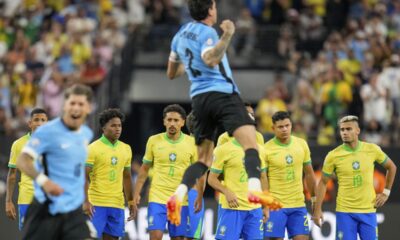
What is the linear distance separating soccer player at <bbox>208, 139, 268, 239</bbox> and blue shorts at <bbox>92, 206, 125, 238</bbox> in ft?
5.10

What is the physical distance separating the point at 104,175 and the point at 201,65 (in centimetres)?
457

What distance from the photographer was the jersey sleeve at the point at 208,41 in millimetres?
12461

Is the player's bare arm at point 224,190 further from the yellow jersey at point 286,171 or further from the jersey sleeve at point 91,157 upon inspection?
the jersey sleeve at point 91,157

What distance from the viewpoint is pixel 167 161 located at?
1709 cm

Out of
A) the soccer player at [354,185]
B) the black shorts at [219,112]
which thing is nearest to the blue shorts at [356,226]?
the soccer player at [354,185]

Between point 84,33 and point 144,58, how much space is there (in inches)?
82.0

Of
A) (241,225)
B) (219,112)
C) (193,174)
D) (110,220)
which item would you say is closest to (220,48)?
(219,112)

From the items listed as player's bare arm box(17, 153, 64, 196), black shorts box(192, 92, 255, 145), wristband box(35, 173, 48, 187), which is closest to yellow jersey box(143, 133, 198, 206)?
black shorts box(192, 92, 255, 145)

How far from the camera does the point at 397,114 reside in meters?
24.2

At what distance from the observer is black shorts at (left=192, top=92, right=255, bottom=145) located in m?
12.5

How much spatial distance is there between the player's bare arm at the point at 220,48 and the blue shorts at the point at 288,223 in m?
5.03

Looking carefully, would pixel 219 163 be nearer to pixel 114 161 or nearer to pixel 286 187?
pixel 286 187

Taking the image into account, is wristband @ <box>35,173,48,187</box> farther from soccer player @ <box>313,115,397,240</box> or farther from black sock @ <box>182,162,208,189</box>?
soccer player @ <box>313,115,397,240</box>

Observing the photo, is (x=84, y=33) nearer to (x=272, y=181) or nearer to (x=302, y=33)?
(x=302, y=33)
